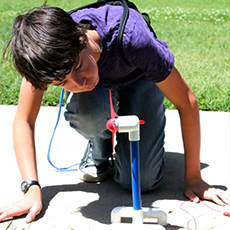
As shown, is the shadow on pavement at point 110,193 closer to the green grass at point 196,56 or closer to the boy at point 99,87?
the boy at point 99,87

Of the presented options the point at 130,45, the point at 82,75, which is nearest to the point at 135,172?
the point at 82,75

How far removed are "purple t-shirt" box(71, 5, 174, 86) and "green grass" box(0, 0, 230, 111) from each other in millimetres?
466

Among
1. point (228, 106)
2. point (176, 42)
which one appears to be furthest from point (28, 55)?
point (176, 42)

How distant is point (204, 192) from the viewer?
1.87m

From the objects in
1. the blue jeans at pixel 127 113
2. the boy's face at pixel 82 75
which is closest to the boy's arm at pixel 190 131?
the blue jeans at pixel 127 113

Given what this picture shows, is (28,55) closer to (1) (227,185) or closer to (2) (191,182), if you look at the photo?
(2) (191,182)

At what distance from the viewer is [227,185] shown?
80.1 inches

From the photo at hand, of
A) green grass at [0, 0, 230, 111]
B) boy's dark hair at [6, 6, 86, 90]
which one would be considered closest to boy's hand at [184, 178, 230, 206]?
boy's dark hair at [6, 6, 86, 90]

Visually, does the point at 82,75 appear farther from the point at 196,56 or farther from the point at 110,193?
the point at 196,56

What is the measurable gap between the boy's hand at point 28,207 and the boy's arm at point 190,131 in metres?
0.73

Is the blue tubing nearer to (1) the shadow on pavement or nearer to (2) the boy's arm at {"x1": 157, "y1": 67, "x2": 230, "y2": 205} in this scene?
(1) the shadow on pavement

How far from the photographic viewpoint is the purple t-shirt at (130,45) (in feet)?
5.39

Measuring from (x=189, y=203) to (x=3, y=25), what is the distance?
5.65 metres

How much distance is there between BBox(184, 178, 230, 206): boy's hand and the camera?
185 centimetres
